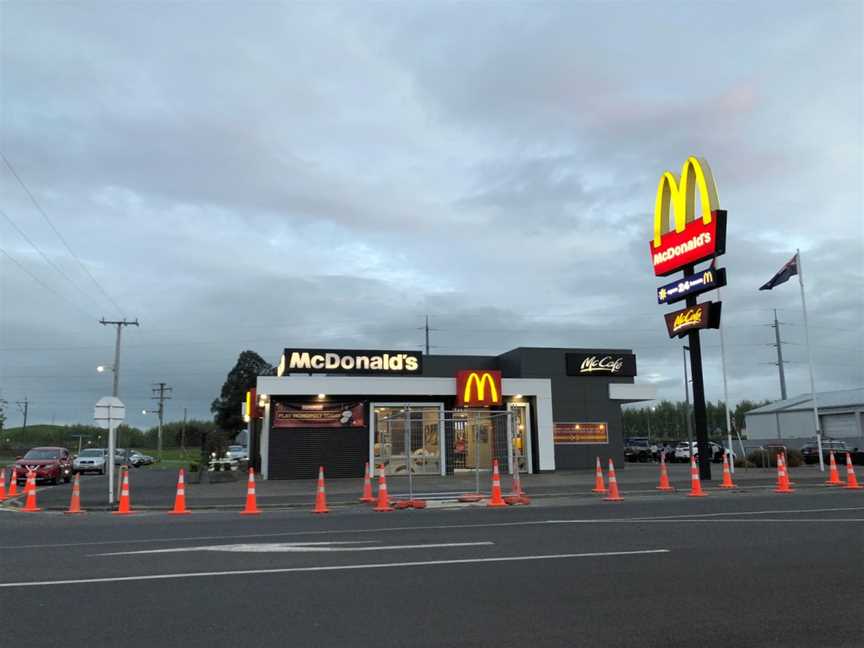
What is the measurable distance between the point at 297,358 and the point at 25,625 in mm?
25367

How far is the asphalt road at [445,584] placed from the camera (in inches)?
219

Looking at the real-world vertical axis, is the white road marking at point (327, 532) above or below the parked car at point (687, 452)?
below

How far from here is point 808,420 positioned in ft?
202

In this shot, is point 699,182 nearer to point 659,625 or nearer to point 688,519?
point 688,519

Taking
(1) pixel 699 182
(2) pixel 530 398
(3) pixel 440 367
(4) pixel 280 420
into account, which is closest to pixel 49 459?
(4) pixel 280 420

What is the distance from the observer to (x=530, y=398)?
109 ft

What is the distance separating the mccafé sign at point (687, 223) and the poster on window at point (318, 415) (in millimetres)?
13850

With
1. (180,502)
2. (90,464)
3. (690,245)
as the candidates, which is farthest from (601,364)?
(90,464)

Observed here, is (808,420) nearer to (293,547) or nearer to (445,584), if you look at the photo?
(293,547)

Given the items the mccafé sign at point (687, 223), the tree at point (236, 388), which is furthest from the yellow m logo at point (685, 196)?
the tree at point (236, 388)

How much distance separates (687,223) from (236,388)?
66827 mm

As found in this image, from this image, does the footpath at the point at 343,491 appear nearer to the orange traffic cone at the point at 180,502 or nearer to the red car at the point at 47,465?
the orange traffic cone at the point at 180,502

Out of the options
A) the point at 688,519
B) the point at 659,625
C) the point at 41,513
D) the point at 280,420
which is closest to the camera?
the point at 659,625

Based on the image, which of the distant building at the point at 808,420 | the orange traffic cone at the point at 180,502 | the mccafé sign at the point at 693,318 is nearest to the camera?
the orange traffic cone at the point at 180,502
